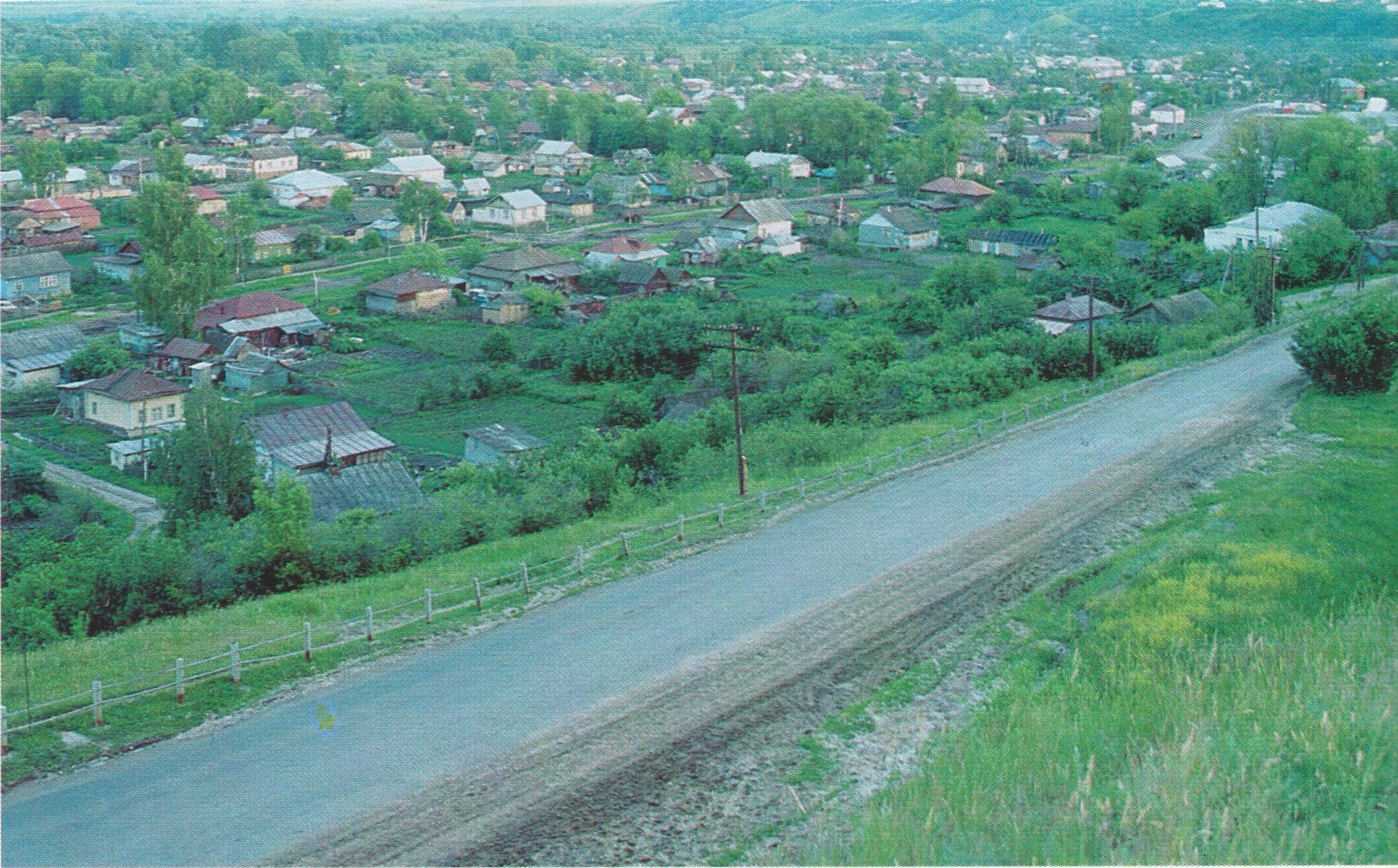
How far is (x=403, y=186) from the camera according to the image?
43562mm

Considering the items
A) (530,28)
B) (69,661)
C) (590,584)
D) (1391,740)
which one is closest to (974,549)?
(590,584)

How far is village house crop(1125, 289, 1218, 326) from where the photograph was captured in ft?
84.7

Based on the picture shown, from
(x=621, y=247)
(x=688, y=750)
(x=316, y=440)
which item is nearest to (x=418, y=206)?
(x=621, y=247)

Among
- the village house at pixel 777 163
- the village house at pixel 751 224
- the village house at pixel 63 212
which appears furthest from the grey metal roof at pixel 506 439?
the village house at pixel 777 163

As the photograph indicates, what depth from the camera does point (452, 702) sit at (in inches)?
314

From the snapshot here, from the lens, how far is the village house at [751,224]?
4178 cm

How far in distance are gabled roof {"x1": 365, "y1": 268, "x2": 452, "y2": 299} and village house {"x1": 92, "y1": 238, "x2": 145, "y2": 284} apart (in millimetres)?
7901

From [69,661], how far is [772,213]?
36.0 metres

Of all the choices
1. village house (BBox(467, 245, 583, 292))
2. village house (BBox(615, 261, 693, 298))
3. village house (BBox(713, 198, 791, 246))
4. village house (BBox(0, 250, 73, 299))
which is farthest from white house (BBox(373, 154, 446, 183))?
village house (BBox(615, 261, 693, 298))

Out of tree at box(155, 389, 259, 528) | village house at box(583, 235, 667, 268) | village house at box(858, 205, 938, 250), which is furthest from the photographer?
village house at box(858, 205, 938, 250)

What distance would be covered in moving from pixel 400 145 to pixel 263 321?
35.0 meters

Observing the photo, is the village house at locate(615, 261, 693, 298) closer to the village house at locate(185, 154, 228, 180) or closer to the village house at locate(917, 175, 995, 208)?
the village house at locate(917, 175, 995, 208)

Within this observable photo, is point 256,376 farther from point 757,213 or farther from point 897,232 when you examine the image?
point 897,232

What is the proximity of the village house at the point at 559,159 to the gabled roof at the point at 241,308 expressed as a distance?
2943 centimetres
